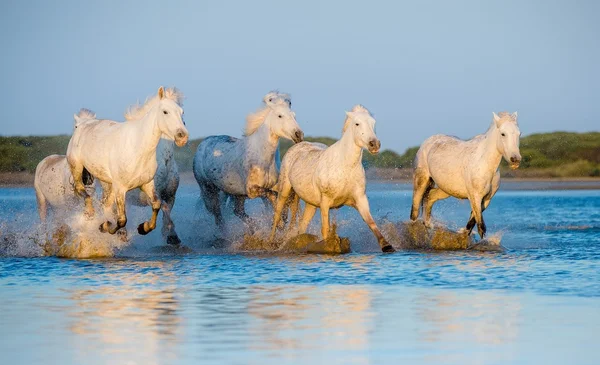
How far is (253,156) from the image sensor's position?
1791 centimetres

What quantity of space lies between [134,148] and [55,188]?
364cm

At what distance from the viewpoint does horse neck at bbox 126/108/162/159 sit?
1492cm

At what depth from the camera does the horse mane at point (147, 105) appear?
1550 cm

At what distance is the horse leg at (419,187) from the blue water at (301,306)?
1590mm

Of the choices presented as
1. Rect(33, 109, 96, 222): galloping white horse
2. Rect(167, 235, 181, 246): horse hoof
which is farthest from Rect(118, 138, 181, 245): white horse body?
Rect(33, 109, 96, 222): galloping white horse

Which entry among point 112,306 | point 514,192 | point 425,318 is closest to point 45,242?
point 112,306

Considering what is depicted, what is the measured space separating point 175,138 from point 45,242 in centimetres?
284

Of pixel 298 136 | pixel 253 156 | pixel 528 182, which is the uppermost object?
pixel 298 136

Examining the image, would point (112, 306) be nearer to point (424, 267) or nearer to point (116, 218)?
point (424, 267)

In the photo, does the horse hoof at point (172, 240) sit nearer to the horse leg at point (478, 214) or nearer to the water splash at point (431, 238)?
the water splash at point (431, 238)

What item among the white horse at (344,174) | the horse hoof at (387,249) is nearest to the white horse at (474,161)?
the horse hoof at (387,249)

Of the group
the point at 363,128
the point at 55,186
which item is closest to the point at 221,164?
the point at 55,186

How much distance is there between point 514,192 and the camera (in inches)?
1975

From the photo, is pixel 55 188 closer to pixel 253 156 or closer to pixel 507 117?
pixel 253 156
